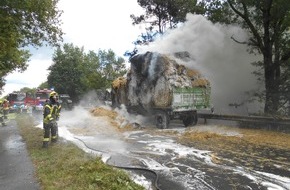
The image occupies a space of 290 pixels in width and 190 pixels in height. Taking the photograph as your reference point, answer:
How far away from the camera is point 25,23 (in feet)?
60.8

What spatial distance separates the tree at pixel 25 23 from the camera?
14.4m

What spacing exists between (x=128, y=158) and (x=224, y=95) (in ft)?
46.0

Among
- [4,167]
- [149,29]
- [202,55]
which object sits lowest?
[4,167]

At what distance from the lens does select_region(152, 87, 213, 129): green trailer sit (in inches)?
736

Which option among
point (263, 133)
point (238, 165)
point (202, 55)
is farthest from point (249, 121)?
point (238, 165)

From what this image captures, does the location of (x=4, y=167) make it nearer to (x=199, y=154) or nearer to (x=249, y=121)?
(x=199, y=154)

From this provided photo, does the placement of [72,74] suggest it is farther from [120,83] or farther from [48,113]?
[48,113]

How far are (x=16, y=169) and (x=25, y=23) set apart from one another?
11.2 meters

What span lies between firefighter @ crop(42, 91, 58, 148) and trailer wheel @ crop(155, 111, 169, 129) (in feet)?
22.3

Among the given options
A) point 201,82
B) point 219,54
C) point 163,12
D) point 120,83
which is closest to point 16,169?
point 201,82

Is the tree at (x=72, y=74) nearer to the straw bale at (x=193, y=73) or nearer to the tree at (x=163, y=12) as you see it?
the tree at (x=163, y=12)

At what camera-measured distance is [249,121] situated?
1812cm

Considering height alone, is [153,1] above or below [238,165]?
above

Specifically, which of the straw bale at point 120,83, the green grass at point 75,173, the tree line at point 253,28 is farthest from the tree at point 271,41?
the green grass at point 75,173
